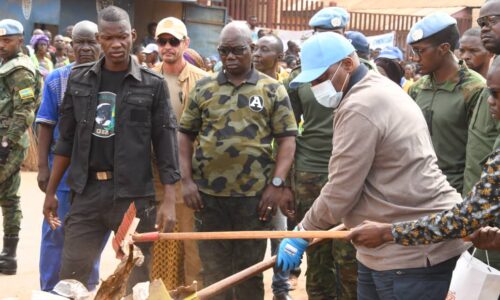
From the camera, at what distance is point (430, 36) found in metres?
5.77

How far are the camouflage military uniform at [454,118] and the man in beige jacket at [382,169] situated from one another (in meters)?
1.31

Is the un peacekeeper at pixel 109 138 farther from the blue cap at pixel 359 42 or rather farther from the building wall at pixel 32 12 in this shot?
the building wall at pixel 32 12

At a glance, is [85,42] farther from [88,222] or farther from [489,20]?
[489,20]

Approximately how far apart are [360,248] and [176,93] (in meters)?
2.93

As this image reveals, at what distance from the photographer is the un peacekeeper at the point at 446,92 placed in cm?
573

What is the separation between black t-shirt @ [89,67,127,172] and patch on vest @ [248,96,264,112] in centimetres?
93

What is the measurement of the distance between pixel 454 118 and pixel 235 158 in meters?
1.50

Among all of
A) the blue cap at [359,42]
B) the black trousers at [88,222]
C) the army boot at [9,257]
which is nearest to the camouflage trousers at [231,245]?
the black trousers at [88,222]

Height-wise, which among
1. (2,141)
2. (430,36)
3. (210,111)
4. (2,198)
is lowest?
(2,198)

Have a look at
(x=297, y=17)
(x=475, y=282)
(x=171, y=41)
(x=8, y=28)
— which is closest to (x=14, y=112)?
(x=8, y=28)

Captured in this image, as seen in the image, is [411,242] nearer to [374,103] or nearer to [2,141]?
[374,103]

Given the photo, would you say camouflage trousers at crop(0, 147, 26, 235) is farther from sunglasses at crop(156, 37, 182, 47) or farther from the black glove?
sunglasses at crop(156, 37, 182, 47)

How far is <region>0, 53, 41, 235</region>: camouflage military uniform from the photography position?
7.95 meters

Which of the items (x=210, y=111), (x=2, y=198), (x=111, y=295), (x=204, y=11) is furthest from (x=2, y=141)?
(x=204, y=11)
